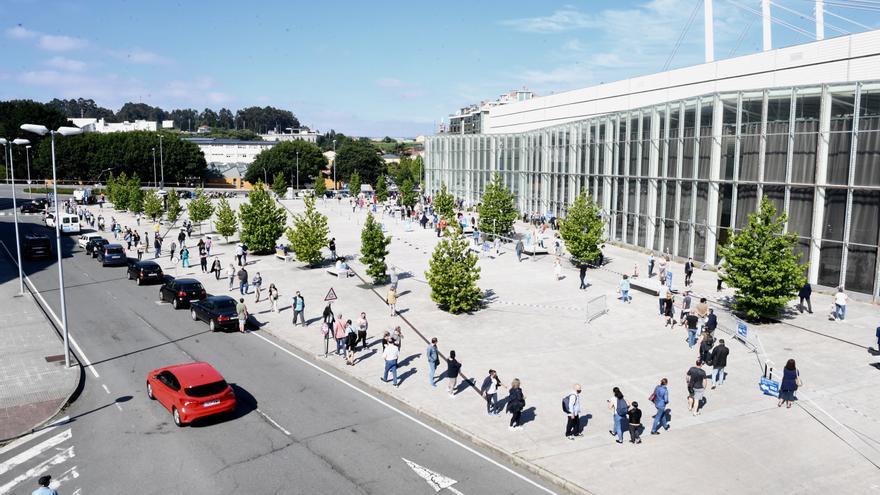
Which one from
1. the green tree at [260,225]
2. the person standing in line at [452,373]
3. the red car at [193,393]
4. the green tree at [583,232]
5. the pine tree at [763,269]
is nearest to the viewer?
the red car at [193,393]

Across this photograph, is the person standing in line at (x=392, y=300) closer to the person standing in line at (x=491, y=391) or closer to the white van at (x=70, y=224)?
the person standing in line at (x=491, y=391)

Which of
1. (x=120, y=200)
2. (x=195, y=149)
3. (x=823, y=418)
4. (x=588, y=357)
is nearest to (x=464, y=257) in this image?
(x=588, y=357)

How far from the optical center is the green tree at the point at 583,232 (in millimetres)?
36750

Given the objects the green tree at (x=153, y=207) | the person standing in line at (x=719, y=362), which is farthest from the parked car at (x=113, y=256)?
the person standing in line at (x=719, y=362)

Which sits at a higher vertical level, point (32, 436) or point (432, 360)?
point (432, 360)

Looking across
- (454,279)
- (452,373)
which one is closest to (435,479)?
(452,373)

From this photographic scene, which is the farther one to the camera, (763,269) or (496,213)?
(496,213)

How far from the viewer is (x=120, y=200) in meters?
75.3

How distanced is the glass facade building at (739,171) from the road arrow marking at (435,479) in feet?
80.3

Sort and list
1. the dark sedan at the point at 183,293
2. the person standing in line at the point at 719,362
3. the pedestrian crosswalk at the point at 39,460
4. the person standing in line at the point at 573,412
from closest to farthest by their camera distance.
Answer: the pedestrian crosswalk at the point at 39,460, the person standing in line at the point at 573,412, the person standing in line at the point at 719,362, the dark sedan at the point at 183,293

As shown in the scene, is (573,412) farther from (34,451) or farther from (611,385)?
(34,451)

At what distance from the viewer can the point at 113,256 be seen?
42500 mm

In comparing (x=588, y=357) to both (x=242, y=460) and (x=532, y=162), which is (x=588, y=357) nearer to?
(x=242, y=460)

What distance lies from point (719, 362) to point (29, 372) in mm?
21739
